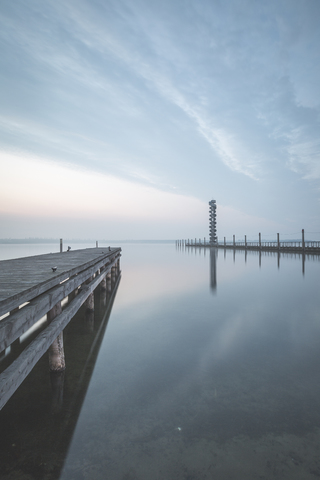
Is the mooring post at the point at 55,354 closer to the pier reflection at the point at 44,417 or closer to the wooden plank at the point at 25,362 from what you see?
the pier reflection at the point at 44,417

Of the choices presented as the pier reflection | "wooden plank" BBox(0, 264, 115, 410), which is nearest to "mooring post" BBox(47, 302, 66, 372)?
the pier reflection

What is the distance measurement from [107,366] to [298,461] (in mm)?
3326

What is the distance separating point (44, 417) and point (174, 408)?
171 centimetres

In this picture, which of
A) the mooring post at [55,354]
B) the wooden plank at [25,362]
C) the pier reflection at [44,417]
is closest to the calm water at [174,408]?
the pier reflection at [44,417]

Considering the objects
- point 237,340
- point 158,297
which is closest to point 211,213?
point 158,297

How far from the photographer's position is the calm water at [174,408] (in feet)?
8.11

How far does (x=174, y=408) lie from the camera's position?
3.36 meters

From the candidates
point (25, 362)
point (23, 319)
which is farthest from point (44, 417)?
point (23, 319)

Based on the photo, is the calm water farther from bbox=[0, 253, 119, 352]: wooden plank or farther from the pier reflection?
bbox=[0, 253, 119, 352]: wooden plank

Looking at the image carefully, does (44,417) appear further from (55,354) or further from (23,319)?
(23,319)

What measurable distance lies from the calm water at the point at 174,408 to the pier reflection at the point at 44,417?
1cm

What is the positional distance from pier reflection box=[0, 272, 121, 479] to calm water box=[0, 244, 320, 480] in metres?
0.01

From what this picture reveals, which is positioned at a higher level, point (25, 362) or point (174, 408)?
point (25, 362)

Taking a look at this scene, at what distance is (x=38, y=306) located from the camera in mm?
3359
